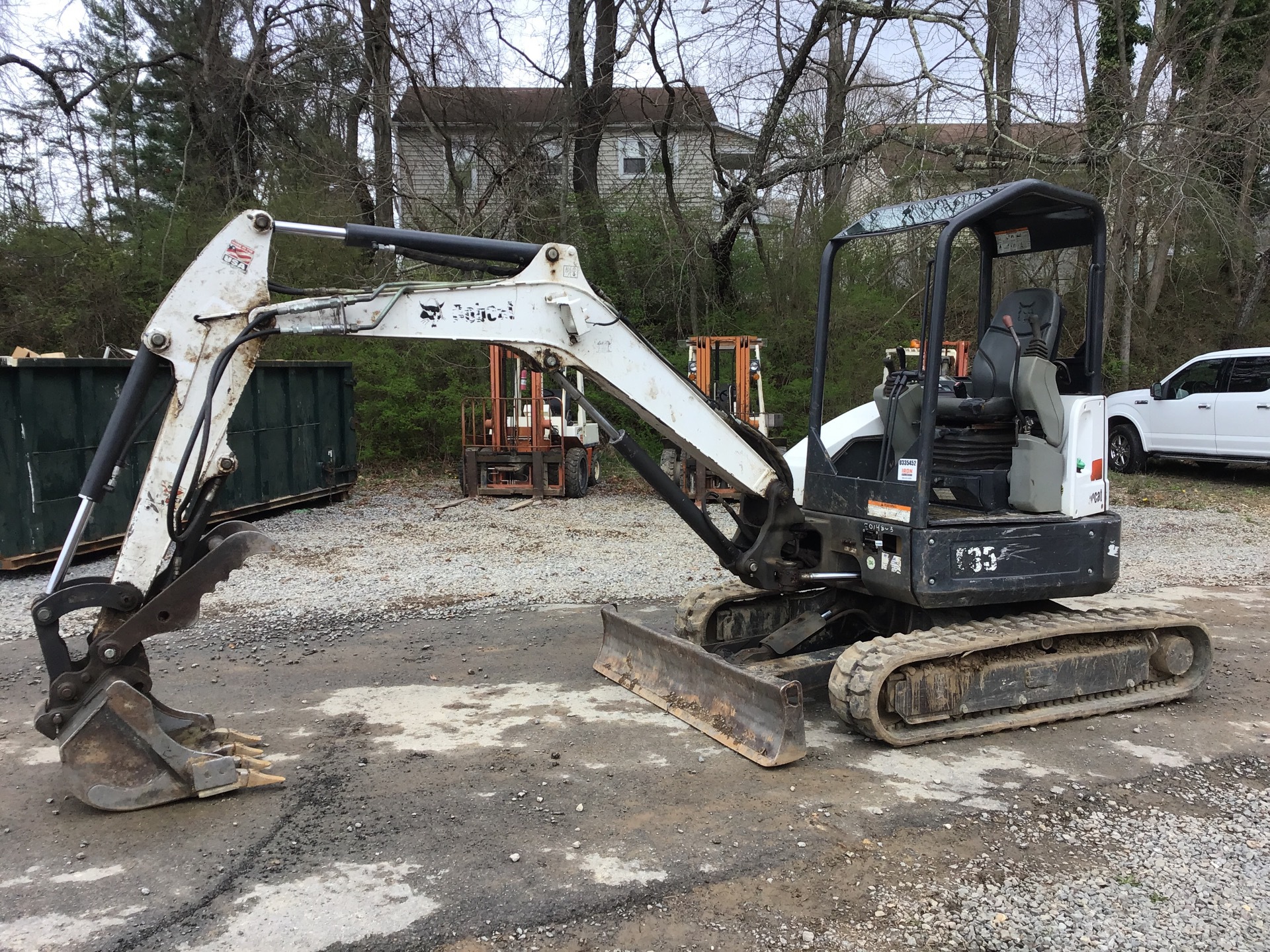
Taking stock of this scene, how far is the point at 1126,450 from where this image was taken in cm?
1505

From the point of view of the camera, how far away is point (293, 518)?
37.5 feet

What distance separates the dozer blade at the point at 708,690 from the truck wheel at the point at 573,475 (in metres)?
7.16

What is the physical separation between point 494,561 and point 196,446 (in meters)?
5.28

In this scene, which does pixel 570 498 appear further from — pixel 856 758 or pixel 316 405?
pixel 856 758

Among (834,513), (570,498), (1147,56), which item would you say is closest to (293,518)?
(570,498)

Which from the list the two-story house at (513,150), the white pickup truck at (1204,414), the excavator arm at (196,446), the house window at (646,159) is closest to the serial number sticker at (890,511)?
the excavator arm at (196,446)

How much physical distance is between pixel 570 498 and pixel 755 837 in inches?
374

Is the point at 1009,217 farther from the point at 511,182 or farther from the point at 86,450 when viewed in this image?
the point at 511,182

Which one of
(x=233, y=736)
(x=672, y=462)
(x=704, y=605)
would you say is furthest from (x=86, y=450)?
(x=672, y=462)

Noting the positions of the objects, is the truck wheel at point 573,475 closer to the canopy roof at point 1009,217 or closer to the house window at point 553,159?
the house window at point 553,159

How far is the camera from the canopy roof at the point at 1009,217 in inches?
187

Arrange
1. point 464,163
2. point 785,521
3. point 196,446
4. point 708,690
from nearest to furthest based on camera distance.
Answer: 1. point 196,446
2. point 708,690
3. point 785,521
4. point 464,163

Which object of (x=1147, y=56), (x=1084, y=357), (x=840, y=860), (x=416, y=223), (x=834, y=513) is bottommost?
(x=840, y=860)

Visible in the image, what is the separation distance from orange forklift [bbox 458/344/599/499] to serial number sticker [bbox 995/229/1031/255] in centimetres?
751
